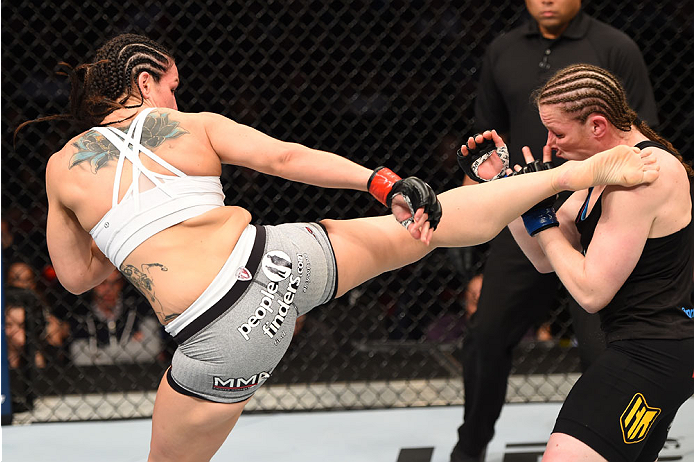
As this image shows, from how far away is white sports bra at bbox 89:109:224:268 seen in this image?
1379 millimetres

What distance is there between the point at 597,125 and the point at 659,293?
0.33 metres

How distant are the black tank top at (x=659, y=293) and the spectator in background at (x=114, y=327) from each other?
235 cm

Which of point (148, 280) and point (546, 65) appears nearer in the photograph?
point (148, 280)

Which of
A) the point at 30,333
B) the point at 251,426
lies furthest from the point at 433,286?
the point at 30,333

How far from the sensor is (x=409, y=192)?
Answer: 1.30 m

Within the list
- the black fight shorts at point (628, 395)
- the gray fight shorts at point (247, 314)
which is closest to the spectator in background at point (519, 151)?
the black fight shorts at point (628, 395)

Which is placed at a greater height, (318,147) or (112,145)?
(112,145)

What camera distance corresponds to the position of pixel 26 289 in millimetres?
2926

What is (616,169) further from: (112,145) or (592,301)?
(112,145)

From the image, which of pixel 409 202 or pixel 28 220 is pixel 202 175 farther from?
pixel 28 220

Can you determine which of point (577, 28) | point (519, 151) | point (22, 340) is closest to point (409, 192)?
point (519, 151)

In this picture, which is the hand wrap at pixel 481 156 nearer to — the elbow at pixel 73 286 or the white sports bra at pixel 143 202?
the white sports bra at pixel 143 202

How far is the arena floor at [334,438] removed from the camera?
242 cm

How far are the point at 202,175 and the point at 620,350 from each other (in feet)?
2.75
